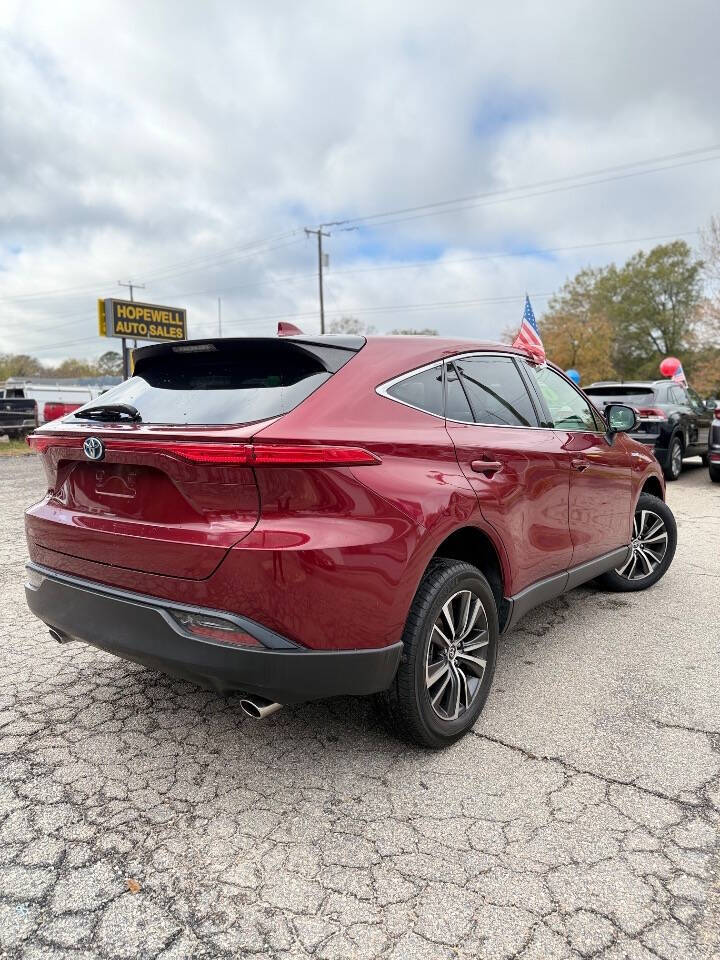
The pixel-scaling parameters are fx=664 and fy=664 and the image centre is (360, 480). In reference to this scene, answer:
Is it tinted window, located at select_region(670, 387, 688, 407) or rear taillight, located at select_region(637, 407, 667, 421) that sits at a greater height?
tinted window, located at select_region(670, 387, 688, 407)

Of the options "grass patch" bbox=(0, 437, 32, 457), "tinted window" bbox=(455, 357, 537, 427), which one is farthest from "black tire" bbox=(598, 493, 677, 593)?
"grass patch" bbox=(0, 437, 32, 457)

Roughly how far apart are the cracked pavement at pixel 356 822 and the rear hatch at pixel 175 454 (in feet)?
2.79

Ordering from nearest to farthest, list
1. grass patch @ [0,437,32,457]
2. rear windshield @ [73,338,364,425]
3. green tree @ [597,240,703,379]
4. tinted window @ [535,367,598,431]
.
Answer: rear windshield @ [73,338,364,425]
tinted window @ [535,367,598,431]
grass patch @ [0,437,32,457]
green tree @ [597,240,703,379]

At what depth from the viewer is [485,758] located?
2.70m

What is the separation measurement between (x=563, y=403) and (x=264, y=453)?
2.45m

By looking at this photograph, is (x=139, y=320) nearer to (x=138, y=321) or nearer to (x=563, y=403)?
(x=138, y=321)

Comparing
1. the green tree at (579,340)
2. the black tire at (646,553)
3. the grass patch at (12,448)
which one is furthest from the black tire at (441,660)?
the green tree at (579,340)

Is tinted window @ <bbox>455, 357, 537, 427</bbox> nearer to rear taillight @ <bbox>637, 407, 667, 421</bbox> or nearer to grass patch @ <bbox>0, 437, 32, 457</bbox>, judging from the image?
rear taillight @ <bbox>637, 407, 667, 421</bbox>

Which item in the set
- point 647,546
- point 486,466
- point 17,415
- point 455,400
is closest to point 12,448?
point 17,415

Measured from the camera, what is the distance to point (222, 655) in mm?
2193

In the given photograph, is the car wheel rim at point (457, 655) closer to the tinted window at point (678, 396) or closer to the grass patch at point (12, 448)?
the tinted window at point (678, 396)

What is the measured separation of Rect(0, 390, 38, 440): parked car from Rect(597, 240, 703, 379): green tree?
1981 inches

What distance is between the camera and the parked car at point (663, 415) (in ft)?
34.9

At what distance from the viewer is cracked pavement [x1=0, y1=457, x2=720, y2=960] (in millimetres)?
1831
